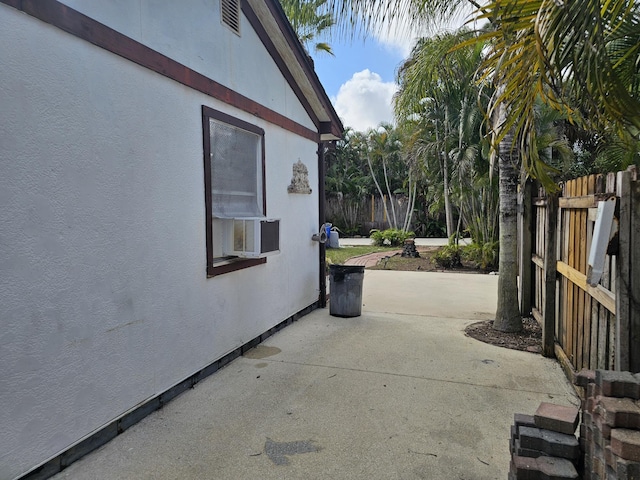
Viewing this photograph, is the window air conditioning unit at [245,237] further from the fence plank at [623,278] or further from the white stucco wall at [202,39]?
the fence plank at [623,278]

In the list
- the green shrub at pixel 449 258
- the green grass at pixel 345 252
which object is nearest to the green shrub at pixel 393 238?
the green grass at pixel 345 252

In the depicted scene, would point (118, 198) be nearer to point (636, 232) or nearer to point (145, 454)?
point (145, 454)

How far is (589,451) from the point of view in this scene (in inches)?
75.9

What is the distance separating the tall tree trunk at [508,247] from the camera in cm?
536

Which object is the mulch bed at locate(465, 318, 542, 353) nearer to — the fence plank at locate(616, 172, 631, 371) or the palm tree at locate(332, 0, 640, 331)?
the palm tree at locate(332, 0, 640, 331)

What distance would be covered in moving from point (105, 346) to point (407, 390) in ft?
8.12

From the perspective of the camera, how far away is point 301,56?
5613mm

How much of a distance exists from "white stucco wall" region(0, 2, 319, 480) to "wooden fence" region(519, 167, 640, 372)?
124 inches

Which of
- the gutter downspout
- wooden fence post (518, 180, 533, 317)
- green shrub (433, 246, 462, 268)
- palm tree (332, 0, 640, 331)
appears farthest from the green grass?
palm tree (332, 0, 640, 331)

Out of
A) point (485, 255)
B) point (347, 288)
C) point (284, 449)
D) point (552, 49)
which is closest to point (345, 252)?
point (485, 255)

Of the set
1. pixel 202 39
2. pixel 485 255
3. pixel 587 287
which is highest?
pixel 202 39

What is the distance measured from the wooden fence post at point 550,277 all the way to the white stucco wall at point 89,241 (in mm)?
3437

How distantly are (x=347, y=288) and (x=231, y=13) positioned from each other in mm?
3835

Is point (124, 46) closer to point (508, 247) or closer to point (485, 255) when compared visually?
point (508, 247)
